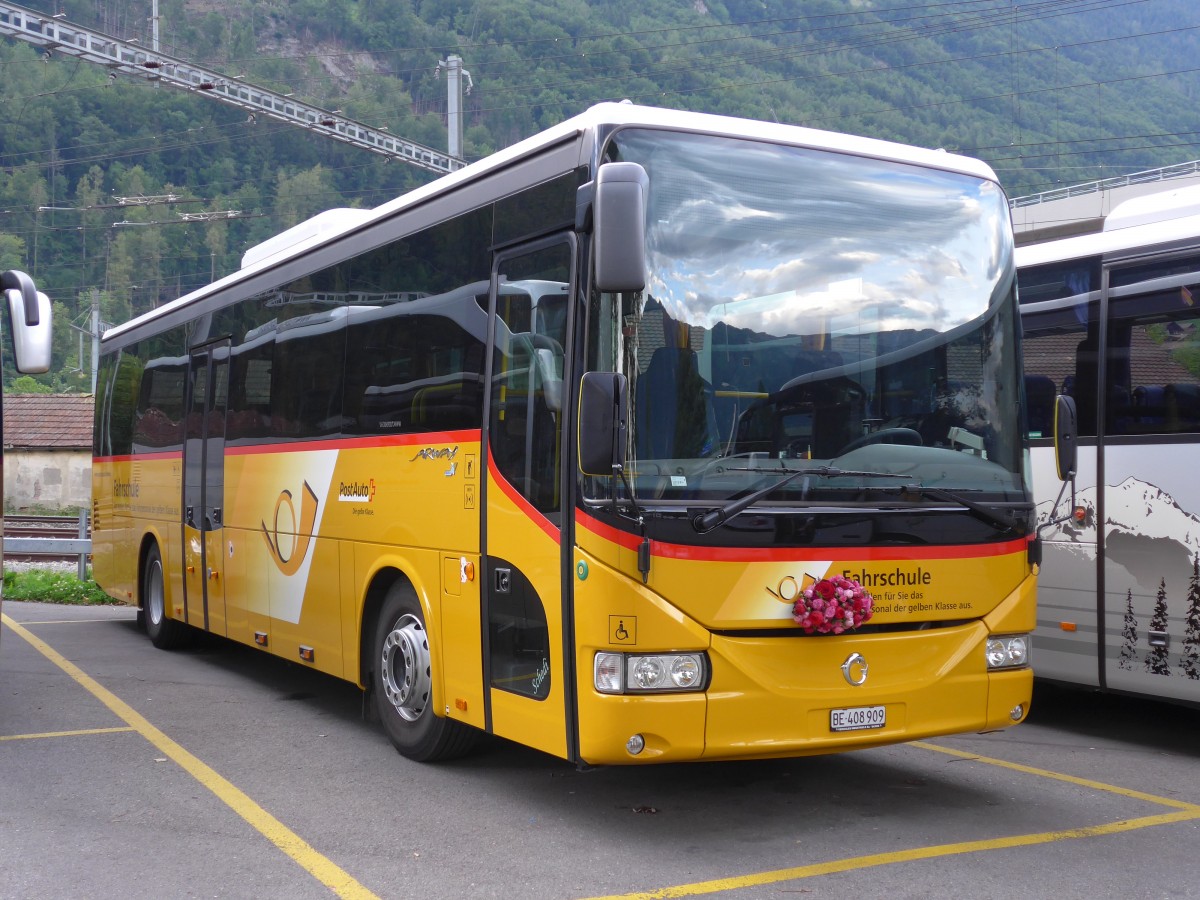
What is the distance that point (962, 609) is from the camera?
20.6 ft

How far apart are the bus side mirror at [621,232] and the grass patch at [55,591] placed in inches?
527

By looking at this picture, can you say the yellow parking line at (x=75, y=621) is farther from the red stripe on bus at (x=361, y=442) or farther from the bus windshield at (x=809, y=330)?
the bus windshield at (x=809, y=330)

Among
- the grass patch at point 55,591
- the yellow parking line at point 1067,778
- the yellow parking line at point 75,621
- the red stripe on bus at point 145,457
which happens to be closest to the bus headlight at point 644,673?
the yellow parking line at point 1067,778

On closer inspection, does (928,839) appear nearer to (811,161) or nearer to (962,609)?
(962,609)

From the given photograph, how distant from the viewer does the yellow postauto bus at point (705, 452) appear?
563 centimetres

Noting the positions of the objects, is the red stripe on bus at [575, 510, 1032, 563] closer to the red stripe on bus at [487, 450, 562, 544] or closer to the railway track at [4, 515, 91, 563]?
the red stripe on bus at [487, 450, 562, 544]

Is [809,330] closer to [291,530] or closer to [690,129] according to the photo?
[690,129]

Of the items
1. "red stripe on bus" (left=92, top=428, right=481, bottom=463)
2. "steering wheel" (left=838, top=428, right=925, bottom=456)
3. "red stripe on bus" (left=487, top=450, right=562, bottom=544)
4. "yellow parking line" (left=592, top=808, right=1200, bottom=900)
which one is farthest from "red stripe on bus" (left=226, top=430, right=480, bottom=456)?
"yellow parking line" (left=592, top=808, right=1200, bottom=900)

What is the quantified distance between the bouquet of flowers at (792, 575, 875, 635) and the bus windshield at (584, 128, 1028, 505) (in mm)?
384

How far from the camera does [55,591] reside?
17.5 metres

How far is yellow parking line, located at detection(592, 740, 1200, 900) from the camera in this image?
5.31 m

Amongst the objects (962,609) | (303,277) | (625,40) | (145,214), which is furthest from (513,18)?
(962,609)

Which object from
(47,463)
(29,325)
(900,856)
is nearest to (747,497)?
(900,856)

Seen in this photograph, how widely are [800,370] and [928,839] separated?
217 cm
